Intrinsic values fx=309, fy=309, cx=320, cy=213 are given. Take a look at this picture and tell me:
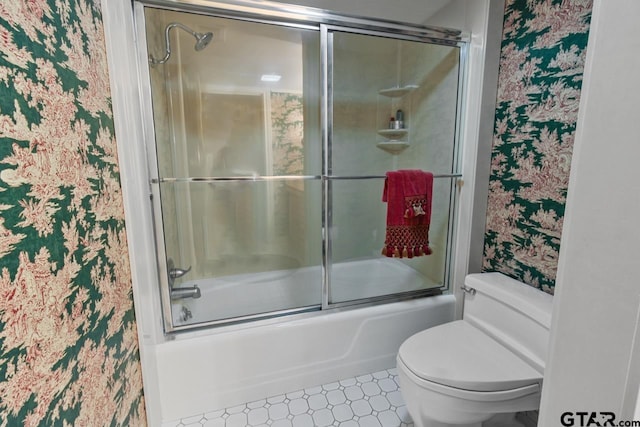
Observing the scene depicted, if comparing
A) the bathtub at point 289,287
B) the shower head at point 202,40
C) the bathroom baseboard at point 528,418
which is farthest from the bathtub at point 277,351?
the shower head at point 202,40

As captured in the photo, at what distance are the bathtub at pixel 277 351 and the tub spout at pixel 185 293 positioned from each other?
45 millimetres

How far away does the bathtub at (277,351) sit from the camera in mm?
1453

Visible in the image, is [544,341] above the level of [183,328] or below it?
above

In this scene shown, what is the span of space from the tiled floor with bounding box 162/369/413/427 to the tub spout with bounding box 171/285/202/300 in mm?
582

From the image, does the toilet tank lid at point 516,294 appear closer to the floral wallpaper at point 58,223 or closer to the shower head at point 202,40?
the floral wallpaper at point 58,223

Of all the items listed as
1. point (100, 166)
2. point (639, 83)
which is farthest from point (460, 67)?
point (100, 166)

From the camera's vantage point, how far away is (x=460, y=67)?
1749mm

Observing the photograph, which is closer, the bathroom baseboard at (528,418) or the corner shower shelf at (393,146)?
the bathroom baseboard at (528,418)

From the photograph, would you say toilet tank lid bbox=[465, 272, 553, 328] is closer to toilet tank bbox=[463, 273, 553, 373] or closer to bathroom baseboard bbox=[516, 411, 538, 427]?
toilet tank bbox=[463, 273, 553, 373]

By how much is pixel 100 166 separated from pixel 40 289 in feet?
1.42

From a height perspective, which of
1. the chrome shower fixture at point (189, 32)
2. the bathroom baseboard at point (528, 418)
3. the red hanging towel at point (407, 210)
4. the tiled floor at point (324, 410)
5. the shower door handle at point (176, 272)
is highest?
the chrome shower fixture at point (189, 32)

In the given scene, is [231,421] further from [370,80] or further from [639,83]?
[370,80]

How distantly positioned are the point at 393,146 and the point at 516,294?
1.43m

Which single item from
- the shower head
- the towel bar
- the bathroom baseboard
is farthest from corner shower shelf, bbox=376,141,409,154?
the bathroom baseboard
